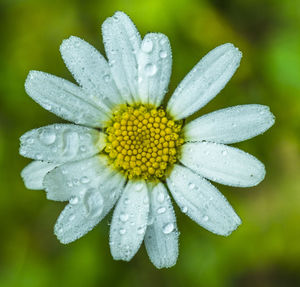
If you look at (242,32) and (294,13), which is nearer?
(294,13)

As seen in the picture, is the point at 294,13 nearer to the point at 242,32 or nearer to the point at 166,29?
the point at 242,32

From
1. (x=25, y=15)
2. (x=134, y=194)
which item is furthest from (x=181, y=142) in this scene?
(x=25, y=15)

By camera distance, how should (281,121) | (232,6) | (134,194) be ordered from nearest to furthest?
(134,194), (281,121), (232,6)

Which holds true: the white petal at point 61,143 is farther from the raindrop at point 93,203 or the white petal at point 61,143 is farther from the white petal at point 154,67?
the white petal at point 154,67

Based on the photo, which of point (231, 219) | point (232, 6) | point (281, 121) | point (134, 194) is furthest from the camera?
point (232, 6)

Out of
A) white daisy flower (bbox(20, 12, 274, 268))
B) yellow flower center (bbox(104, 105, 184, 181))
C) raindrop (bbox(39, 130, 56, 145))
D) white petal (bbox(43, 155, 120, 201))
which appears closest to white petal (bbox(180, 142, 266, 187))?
white daisy flower (bbox(20, 12, 274, 268))

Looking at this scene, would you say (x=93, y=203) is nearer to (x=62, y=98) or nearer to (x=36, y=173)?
(x=36, y=173)

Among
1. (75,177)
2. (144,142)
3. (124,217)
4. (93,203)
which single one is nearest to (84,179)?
(75,177)
